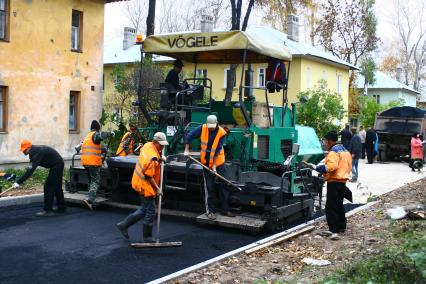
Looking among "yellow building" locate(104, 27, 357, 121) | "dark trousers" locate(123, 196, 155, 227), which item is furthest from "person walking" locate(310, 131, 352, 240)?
"yellow building" locate(104, 27, 357, 121)

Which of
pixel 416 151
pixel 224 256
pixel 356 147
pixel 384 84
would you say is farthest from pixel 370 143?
pixel 384 84

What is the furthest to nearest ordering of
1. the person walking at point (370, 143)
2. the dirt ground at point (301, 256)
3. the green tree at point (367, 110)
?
the green tree at point (367, 110) < the person walking at point (370, 143) < the dirt ground at point (301, 256)

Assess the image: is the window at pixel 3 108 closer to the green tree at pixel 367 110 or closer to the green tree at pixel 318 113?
the green tree at pixel 318 113

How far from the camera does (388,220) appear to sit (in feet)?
32.8

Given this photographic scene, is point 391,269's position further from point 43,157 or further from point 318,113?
point 318,113

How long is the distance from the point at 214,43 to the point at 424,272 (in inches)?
226

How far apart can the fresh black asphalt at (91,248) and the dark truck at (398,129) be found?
17.8 m

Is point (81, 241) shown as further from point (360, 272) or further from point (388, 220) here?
point (388, 220)

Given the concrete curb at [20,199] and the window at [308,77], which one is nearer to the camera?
the concrete curb at [20,199]

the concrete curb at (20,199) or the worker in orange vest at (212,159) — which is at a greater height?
the worker in orange vest at (212,159)

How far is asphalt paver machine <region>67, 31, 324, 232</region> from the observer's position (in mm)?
8984

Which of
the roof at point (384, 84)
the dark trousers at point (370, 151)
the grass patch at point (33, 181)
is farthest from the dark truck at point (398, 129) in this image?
the roof at point (384, 84)

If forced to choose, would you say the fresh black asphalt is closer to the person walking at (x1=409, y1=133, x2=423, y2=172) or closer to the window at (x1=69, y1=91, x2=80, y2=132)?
the window at (x1=69, y1=91, x2=80, y2=132)

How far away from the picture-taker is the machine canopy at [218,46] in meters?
9.36
